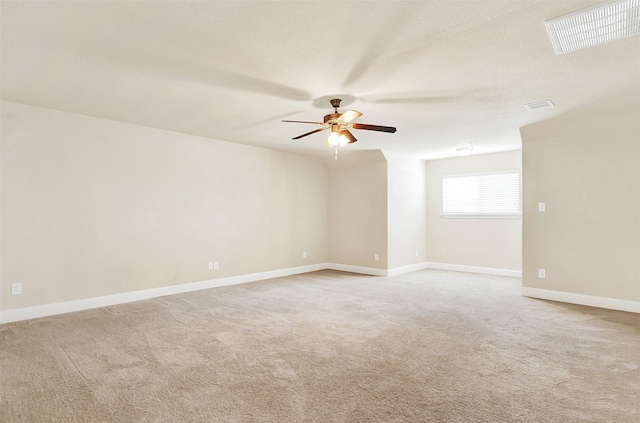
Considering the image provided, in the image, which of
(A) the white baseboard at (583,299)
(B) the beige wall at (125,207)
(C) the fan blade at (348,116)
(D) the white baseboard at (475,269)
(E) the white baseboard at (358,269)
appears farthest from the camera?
(E) the white baseboard at (358,269)

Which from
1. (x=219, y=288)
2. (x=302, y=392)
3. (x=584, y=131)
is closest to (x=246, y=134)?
(x=219, y=288)

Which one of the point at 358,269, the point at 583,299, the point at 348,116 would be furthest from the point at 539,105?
the point at 358,269

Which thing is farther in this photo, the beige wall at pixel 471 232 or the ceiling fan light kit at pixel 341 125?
the beige wall at pixel 471 232

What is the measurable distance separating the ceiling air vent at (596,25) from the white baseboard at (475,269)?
17.3ft

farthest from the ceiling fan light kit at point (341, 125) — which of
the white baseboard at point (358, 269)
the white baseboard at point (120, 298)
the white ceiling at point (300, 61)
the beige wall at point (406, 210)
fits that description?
the white baseboard at point (358, 269)

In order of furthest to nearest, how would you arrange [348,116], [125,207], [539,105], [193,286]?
1. [193,286]
2. [125,207]
3. [539,105]
4. [348,116]

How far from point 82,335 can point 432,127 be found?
5.03 meters

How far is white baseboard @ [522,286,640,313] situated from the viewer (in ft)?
14.7

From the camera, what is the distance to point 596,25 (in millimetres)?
2350

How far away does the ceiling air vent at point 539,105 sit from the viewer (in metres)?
3.99

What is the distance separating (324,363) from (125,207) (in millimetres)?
3739

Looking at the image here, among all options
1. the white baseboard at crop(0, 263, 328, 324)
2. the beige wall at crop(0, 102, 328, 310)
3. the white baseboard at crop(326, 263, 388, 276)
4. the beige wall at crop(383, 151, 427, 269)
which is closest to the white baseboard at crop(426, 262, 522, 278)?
the beige wall at crop(383, 151, 427, 269)

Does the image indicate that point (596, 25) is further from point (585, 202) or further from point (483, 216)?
point (483, 216)

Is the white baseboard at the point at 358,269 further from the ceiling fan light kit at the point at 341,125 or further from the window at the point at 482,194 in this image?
the ceiling fan light kit at the point at 341,125
